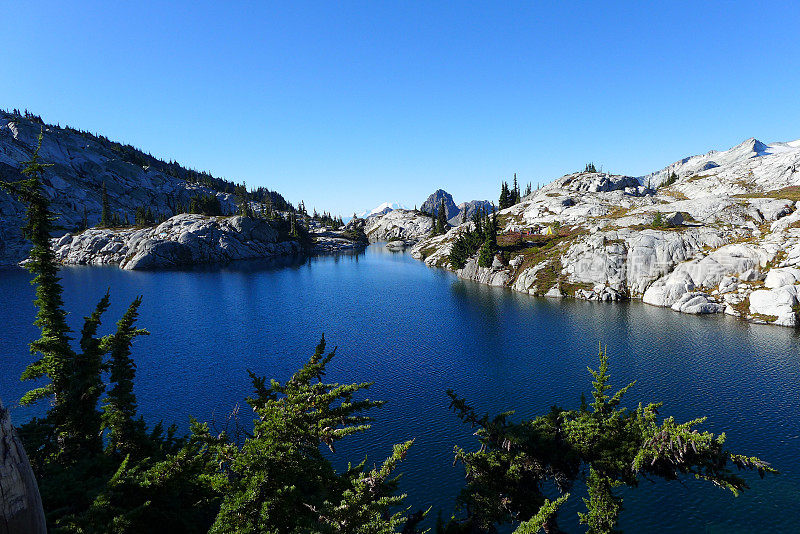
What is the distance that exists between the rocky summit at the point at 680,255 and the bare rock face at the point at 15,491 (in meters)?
101

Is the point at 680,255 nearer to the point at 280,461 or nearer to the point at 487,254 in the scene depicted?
the point at 487,254

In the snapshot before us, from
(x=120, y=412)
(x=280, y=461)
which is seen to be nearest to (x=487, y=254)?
(x=120, y=412)

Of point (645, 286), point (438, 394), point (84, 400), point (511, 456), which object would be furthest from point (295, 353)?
point (645, 286)

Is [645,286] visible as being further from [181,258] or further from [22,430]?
[181,258]

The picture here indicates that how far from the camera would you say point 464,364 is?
185 ft

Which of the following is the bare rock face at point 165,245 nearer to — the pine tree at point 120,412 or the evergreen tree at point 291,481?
the pine tree at point 120,412

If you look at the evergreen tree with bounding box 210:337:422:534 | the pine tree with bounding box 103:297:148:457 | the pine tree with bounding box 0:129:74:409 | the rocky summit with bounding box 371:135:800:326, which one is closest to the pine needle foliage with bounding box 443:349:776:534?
the evergreen tree with bounding box 210:337:422:534

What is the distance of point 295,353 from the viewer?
60094 mm

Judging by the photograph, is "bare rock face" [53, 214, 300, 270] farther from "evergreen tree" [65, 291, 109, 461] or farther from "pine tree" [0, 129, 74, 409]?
"evergreen tree" [65, 291, 109, 461]

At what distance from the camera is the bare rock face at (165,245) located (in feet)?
534

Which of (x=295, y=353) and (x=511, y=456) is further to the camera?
(x=295, y=353)

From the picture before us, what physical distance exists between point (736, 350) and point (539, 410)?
40.1 metres

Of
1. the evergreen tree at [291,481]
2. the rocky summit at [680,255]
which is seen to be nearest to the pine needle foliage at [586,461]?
the evergreen tree at [291,481]

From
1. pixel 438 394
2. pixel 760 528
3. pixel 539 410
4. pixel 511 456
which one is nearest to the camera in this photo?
pixel 511 456
